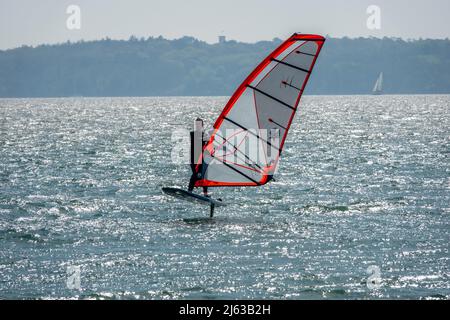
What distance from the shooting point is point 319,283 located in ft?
53.3

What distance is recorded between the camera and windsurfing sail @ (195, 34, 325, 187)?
63.7 feet

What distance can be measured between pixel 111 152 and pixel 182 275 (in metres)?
35.7

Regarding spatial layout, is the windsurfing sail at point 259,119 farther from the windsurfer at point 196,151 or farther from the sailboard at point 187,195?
the sailboard at point 187,195

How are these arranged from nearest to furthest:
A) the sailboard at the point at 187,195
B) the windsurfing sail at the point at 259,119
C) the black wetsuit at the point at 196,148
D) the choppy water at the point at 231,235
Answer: the choppy water at the point at 231,235 → the windsurfing sail at the point at 259,119 → the black wetsuit at the point at 196,148 → the sailboard at the point at 187,195

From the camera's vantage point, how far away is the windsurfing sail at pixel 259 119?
19.4 m

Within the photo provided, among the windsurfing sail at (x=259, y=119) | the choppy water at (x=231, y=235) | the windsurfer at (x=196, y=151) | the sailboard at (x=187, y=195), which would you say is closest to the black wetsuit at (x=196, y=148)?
the windsurfer at (x=196, y=151)

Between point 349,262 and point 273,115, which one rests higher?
point 273,115

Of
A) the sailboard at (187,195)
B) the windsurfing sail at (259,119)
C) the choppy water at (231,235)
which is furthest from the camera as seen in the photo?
the sailboard at (187,195)

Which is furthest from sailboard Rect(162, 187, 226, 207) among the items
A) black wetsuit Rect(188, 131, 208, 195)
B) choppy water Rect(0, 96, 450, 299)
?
choppy water Rect(0, 96, 450, 299)
